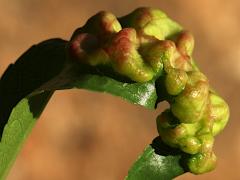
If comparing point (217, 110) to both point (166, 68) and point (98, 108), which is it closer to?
point (166, 68)

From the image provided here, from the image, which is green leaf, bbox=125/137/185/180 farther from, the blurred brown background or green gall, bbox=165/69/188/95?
the blurred brown background

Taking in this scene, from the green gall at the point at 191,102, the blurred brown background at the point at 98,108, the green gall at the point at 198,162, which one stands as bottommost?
the blurred brown background at the point at 98,108

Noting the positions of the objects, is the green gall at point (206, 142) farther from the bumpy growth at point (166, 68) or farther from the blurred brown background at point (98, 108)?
the blurred brown background at point (98, 108)

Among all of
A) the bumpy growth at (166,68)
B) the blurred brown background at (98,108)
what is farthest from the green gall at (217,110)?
the blurred brown background at (98,108)

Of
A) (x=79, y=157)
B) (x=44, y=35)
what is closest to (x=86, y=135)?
(x=79, y=157)

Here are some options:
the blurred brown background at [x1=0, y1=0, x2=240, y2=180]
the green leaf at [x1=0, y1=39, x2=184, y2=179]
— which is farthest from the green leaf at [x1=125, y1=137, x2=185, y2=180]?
the blurred brown background at [x1=0, y1=0, x2=240, y2=180]

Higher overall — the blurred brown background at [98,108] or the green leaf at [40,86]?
the green leaf at [40,86]

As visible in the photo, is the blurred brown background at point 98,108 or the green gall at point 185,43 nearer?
the green gall at point 185,43
